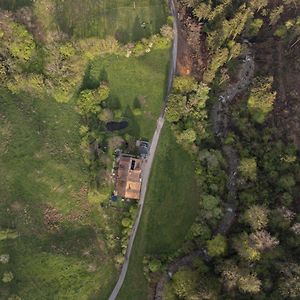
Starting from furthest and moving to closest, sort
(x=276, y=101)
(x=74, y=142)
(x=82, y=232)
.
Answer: (x=276, y=101)
(x=74, y=142)
(x=82, y=232)

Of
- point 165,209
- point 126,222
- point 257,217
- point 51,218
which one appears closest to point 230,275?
point 257,217

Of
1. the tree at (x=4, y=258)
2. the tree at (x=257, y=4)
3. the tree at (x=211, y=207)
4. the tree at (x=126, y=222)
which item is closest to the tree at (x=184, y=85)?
the tree at (x=211, y=207)

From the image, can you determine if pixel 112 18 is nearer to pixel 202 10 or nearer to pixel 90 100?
pixel 202 10

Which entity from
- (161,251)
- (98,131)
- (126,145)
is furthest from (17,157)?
(161,251)

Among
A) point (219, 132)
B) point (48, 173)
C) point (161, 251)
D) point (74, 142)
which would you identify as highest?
point (219, 132)

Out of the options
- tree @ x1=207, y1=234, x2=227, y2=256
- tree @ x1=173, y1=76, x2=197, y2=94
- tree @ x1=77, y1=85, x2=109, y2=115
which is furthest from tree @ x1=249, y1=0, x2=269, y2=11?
tree @ x1=207, y1=234, x2=227, y2=256

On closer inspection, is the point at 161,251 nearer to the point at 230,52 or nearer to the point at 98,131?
the point at 98,131
